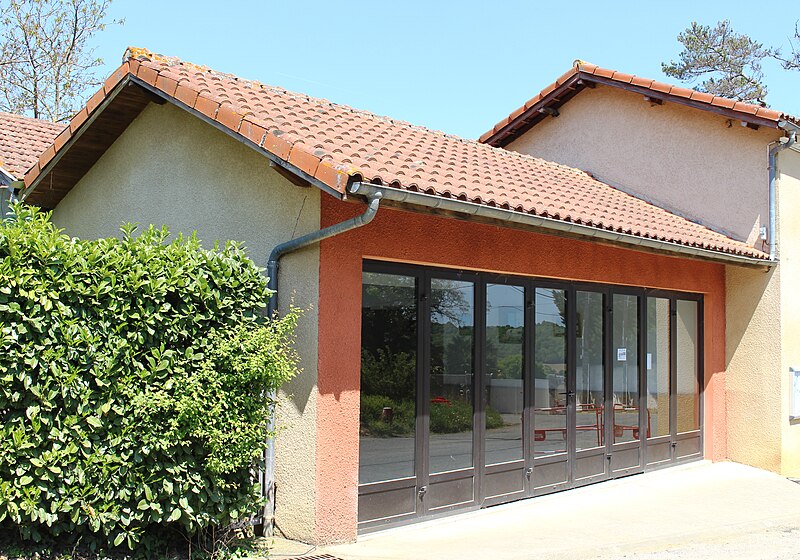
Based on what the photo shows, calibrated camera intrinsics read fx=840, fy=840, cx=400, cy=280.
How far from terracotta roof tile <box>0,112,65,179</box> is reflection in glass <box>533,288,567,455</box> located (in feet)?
25.9

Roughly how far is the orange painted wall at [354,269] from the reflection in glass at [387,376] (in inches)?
8.1

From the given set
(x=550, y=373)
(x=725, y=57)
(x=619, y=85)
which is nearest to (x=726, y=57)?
(x=725, y=57)

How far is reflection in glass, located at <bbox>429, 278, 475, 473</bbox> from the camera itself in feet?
28.2

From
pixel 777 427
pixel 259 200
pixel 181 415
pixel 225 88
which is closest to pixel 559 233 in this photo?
pixel 259 200

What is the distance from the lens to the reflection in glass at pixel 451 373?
8586 millimetres

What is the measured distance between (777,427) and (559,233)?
5724 mm

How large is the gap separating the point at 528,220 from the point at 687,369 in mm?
5832

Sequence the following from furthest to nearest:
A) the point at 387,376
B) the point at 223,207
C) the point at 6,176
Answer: the point at 6,176
the point at 223,207
the point at 387,376

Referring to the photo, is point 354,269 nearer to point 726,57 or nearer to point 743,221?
point 743,221

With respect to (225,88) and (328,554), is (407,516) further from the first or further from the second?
(225,88)

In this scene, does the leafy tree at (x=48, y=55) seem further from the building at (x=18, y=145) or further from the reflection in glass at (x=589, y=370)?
the reflection in glass at (x=589, y=370)

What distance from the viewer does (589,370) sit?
10859mm

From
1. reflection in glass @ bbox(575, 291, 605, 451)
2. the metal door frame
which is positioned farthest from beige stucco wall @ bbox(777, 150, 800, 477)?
reflection in glass @ bbox(575, 291, 605, 451)

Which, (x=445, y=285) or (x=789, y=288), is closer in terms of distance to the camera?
(x=445, y=285)
